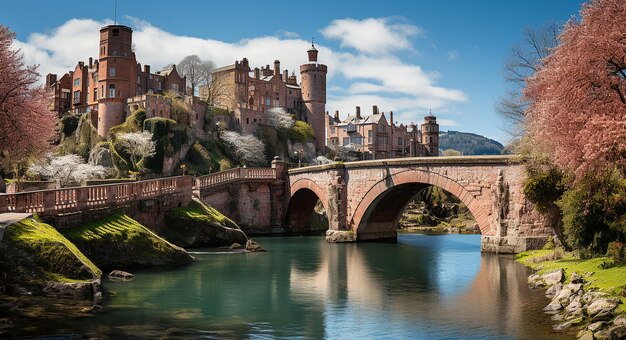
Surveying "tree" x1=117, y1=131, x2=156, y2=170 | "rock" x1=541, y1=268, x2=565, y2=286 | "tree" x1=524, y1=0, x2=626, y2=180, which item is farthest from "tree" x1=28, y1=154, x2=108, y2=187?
"tree" x1=524, y1=0, x2=626, y2=180

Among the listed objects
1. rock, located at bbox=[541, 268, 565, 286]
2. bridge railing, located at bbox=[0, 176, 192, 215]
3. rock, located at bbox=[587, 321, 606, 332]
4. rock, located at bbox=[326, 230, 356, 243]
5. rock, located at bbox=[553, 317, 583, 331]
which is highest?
bridge railing, located at bbox=[0, 176, 192, 215]

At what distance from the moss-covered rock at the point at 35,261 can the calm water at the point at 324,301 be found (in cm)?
161

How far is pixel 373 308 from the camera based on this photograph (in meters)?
22.2

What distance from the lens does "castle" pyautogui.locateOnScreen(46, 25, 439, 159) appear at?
85250 millimetres

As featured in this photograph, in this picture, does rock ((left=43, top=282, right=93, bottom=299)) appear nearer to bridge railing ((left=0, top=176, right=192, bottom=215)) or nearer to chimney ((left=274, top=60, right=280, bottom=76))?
bridge railing ((left=0, top=176, right=192, bottom=215))

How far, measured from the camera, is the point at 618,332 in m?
15.5

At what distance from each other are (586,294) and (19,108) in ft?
77.0

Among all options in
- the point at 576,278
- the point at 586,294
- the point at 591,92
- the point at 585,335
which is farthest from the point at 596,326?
the point at 591,92

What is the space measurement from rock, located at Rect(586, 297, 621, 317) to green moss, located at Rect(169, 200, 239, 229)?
1020 inches

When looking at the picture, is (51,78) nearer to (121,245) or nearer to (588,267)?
(121,245)

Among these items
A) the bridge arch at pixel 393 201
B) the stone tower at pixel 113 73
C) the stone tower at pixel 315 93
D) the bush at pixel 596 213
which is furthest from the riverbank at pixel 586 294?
the stone tower at pixel 315 93

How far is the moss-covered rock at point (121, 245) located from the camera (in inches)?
1087

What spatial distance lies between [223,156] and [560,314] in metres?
69.9

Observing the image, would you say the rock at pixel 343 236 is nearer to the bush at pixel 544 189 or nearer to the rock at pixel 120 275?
the bush at pixel 544 189
